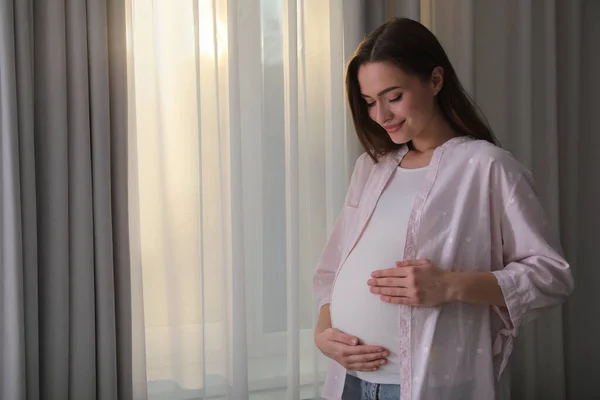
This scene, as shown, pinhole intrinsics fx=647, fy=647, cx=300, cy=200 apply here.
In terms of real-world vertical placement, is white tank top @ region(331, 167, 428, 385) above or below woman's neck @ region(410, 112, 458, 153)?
below

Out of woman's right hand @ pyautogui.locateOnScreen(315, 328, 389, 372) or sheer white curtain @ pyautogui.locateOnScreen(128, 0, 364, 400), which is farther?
sheer white curtain @ pyautogui.locateOnScreen(128, 0, 364, 400)

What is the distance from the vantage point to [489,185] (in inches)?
46.9

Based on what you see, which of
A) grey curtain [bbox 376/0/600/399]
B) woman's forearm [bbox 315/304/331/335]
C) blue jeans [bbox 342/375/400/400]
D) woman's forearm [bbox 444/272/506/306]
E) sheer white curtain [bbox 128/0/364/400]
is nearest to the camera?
woman's forearm [bbox 444/272/506/306]

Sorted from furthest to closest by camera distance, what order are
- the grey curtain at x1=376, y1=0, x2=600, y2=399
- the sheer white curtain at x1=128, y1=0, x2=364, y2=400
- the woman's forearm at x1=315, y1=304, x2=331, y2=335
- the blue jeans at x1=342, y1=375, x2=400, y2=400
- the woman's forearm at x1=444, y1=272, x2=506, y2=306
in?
the grey curtain at x1=376, y1=0, x2=600, y2=399 → the sheer white curtain at x1=128, y1=0, x2=364, y2=400 → the woman's forearm at x1=315, y1=304, x2=331, y2=335 → the blue jeans at x1=342, y1=375, x2=400, y2=400 → the woman's forearm at x1=444, y1=272, x2=506, y2=306

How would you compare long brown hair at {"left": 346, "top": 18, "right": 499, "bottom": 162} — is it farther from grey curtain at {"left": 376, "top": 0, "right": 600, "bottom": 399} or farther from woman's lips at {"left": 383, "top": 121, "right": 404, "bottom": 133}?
grey curtain at {"left": 376, "top": 0, "right": 600, "bottom": 399}

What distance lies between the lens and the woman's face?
1243 mm

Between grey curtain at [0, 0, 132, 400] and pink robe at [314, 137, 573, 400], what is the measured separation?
2.60ft

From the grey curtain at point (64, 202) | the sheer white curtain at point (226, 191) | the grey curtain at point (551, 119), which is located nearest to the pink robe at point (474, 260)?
the sheer white curtain at point (226, 191)

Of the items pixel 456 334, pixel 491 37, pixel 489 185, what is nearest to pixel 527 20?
pixel 491 37

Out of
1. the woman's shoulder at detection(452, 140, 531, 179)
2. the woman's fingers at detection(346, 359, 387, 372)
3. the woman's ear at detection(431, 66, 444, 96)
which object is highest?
the woman's ear at detection(431, 66, 444, 96)

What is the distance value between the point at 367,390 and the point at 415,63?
25.4 inches

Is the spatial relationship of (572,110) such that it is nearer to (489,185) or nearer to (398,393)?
(489,185)

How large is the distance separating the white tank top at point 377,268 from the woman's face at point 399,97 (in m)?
0.09

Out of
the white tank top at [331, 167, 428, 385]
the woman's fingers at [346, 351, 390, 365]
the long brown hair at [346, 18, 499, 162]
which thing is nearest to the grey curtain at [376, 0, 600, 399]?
the long brown hair at [346, 18, 499, 162]
